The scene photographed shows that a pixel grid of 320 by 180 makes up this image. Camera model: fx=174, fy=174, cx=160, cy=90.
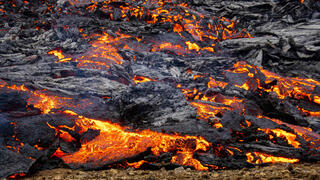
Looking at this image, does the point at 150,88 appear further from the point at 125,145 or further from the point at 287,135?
the point at 287,135

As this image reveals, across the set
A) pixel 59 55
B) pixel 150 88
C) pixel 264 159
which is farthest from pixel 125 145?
pixel 59 55

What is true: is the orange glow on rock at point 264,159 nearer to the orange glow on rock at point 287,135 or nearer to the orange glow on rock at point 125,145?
the orange glow on rock at point 287,135

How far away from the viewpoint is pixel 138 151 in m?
3.54

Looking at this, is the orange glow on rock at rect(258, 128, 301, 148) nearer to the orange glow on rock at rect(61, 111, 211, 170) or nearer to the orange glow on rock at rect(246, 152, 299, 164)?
the orange glow on rock at rect(246, 152, 299, 164)

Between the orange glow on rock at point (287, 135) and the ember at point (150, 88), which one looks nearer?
the ember at point (150, 88)

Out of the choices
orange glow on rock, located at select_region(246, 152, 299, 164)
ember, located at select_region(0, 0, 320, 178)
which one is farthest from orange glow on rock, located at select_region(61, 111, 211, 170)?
orange glow on rock, located at select_region(246, 152, 299, 164)

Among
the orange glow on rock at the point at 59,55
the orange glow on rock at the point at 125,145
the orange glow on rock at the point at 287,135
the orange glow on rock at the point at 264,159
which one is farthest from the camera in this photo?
the orange glow on rock at the point at 59,55

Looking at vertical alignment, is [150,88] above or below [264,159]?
above

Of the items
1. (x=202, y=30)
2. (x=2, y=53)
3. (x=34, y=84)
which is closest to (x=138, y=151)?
(x=34, y=84)

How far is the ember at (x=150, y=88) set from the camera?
373 cm

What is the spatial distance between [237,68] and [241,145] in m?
5.59

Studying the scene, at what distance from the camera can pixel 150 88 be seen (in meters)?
5.03

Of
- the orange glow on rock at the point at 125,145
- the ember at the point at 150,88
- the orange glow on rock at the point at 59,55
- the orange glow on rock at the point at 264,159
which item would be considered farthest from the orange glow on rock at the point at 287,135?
the orange glow on rock at the point at 59,55

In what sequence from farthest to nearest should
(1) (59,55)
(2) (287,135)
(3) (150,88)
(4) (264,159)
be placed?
(1) (59,55), (3) (150,88), (2) (287,135), (4) (264,159)
